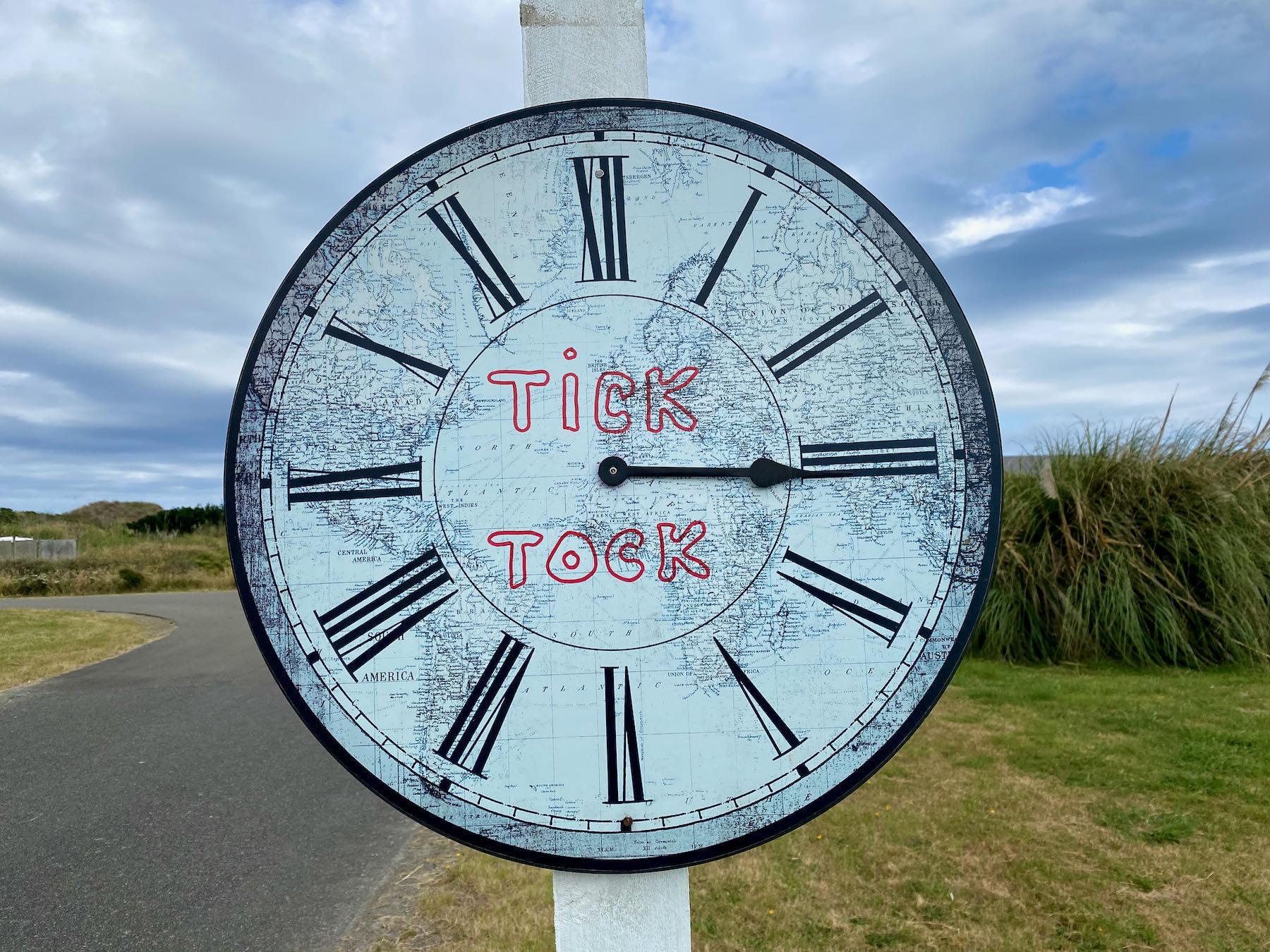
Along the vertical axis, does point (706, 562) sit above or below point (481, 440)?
below

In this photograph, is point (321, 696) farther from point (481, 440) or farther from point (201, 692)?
point (201, 692)

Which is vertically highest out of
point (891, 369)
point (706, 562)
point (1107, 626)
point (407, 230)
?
point (407, 230)

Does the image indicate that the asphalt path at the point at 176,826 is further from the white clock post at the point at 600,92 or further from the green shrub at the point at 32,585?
the green shrub at the point at 32,585

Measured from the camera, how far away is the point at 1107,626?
6043 mm

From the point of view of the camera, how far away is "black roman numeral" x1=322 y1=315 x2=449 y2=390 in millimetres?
1467

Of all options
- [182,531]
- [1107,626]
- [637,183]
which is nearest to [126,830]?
[637,183]

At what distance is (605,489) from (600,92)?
2.23 ft

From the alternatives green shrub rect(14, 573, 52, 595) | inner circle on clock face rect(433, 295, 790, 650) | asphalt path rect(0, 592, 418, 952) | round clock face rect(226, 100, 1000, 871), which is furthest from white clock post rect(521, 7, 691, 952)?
green shrub rect(14, 573, 52, 595)

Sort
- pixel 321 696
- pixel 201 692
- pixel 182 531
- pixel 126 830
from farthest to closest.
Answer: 1. pixel 182 531
2. pixel 201 692
3. pixel 126 830
4. pixel 321 696

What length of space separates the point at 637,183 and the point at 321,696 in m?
0.98

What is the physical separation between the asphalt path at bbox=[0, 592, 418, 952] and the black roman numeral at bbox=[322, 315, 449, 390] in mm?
2422

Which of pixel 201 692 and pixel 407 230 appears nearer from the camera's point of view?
pixel 407 230

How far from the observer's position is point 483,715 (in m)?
1.42

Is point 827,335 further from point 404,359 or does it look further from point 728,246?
point 404,359
